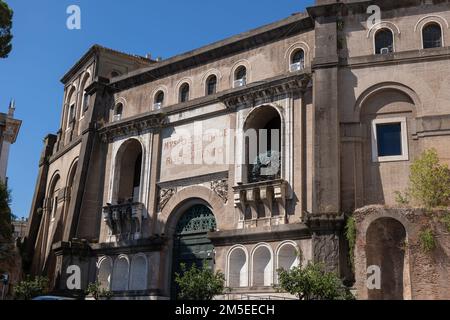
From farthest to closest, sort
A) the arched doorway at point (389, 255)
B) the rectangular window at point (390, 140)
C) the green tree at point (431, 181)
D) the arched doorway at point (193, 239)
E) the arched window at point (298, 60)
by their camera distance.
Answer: the arched doorway at point (193, 239) < the arched window at point (298, 60) < the rectangular window at point (390, 140) < the green tree at point (431, 181) < the arched doorway at point (389, 255)

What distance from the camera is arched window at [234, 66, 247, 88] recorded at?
102 feet

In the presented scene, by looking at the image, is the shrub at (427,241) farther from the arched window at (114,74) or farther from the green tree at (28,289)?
the arched window at (114,74)

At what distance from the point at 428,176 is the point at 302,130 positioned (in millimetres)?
6626

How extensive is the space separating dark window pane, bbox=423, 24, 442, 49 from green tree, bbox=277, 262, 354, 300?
1171 centimetres

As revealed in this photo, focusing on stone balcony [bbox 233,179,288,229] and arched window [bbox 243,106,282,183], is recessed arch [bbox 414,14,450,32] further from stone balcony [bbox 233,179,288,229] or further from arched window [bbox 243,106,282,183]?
stone balcony [bbox 233,179,288,229]

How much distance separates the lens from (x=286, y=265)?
26.2 m

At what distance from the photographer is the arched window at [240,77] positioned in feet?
102

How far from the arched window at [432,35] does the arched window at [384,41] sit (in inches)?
57.1

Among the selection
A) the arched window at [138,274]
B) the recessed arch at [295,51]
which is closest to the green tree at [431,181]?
the recessed arch at [295,51]

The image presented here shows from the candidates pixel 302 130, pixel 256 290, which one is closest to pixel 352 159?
pixel 302 130

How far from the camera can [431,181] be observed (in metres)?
23.1

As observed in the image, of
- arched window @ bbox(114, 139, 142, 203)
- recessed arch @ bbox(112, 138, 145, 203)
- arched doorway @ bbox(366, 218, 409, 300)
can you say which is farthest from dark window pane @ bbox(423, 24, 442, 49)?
arched window @ bbox(114, 139, 142, 203)

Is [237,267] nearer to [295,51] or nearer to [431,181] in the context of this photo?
[431,181]

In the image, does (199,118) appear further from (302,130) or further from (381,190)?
(381,190)
